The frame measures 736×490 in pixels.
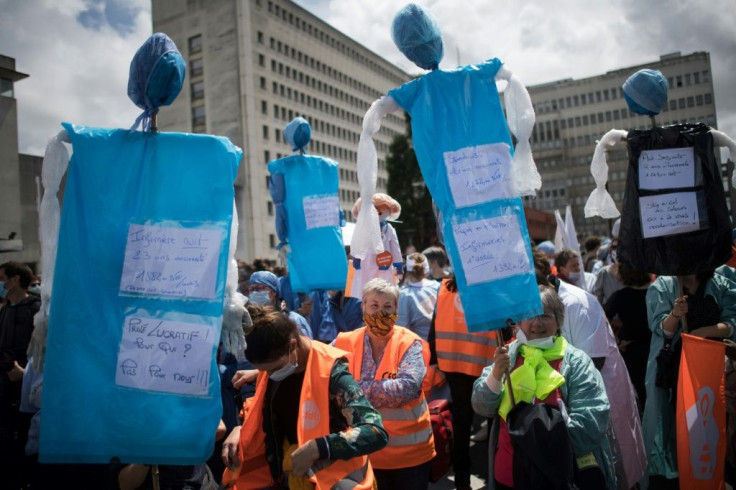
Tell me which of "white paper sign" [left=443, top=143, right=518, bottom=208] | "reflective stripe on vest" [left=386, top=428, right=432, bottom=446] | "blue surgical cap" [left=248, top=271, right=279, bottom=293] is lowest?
"reflective stripe on vest" [left=386, top=428, right=432, bottom=446]

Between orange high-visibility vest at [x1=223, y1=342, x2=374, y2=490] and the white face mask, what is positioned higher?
the white face mask

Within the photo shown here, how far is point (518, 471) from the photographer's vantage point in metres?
2.68

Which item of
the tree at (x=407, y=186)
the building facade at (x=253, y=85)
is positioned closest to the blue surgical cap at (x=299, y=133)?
the tree at (x=407, y=186)

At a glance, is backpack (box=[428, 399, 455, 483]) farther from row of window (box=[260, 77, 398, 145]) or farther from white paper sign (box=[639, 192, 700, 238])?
row of window (box=[260, 77, 398, 145])

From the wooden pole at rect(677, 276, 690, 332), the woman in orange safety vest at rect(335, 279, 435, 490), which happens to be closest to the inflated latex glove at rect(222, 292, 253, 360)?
the woman in orange safety vest at rect(335, 279, 435, 490)

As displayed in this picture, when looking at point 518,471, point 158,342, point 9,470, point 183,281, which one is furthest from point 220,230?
point 9,470

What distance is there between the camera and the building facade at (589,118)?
72.7 metres

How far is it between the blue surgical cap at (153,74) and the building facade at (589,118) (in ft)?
252

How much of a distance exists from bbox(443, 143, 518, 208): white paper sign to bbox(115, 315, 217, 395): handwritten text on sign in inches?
59.0

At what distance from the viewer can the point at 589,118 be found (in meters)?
81.0

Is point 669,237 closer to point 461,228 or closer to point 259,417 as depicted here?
point 461,228

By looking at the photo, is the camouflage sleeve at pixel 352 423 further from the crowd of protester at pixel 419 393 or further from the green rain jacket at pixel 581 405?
the green rain jacket at pixel 581 405

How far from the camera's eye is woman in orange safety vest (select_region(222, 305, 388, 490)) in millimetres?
2275

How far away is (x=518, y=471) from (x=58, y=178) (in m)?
2.60
